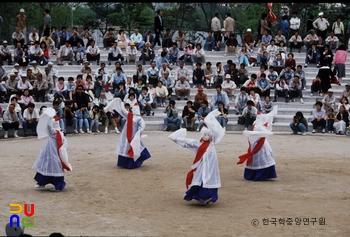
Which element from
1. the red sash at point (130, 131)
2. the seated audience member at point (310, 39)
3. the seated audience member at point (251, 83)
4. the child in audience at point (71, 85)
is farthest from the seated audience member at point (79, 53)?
the red sash at point (130, 131)

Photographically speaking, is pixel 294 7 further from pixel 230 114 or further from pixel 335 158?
pixel 335 158

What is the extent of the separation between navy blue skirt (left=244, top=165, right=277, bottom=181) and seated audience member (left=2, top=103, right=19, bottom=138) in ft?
26.2

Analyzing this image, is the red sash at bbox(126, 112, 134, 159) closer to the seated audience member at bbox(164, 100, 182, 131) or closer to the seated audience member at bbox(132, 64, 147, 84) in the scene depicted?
the seated audience member at bbox(164, 100, 182, 131)

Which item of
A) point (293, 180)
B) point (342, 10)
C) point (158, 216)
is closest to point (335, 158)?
point (293, 180)

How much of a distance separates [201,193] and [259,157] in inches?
100

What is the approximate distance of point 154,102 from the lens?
21.9 meters

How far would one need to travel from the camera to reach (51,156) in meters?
12.7

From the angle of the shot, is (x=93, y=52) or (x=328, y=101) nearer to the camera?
(x=328, y=101)

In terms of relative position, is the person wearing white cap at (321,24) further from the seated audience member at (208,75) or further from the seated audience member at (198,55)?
the seated audience member at (208,75)

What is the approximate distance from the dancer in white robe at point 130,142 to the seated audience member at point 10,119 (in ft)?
16.8

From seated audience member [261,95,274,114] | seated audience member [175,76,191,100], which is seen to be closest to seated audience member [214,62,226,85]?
seated audience member [175,76,191,100]

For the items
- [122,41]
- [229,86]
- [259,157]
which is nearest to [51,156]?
[259,157]

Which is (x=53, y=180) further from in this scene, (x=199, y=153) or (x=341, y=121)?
(x=341, y=121)

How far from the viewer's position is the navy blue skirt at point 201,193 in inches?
460
